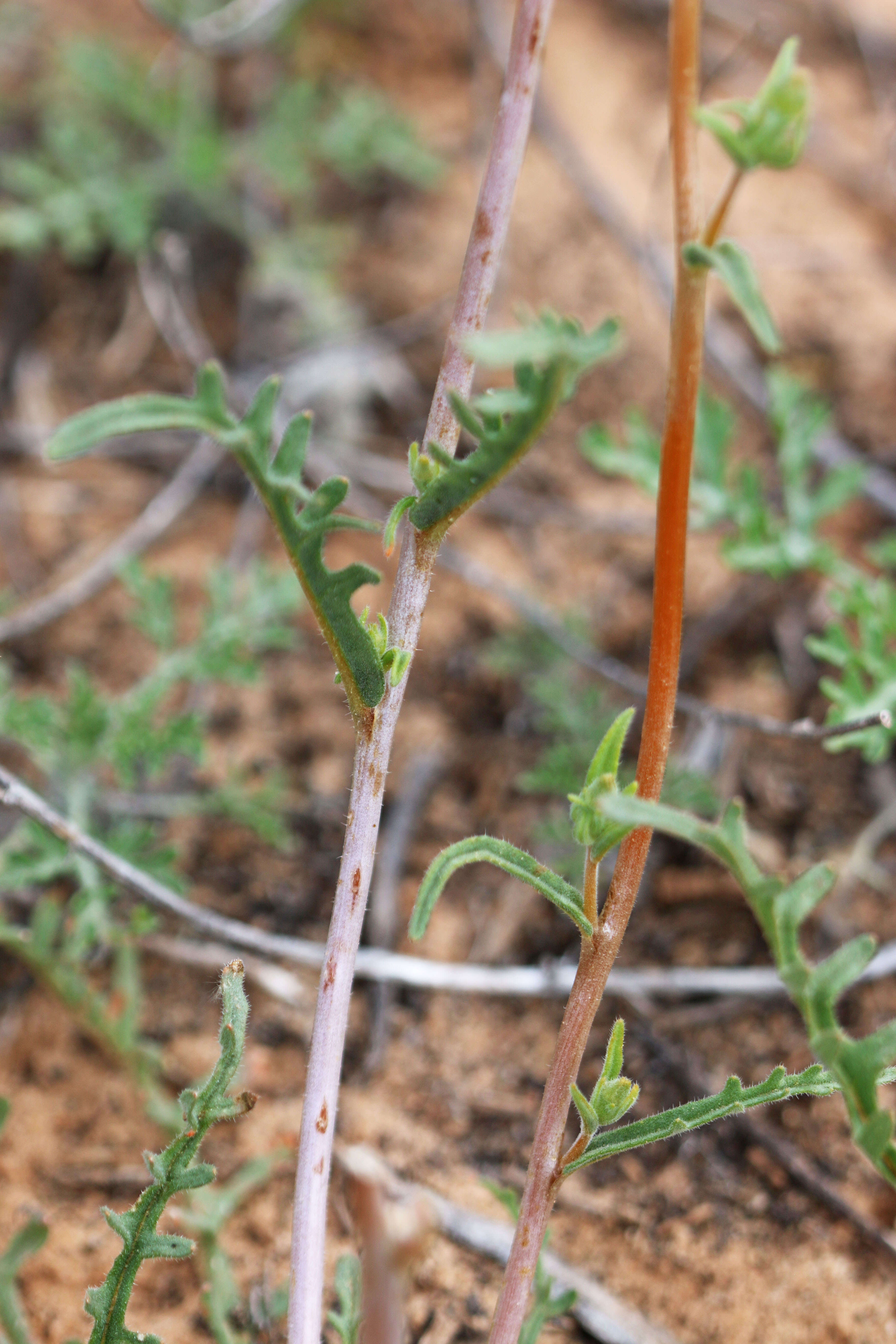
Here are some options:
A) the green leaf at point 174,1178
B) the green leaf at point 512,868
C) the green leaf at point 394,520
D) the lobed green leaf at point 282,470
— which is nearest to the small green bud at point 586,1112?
the green leaf at point 512,868

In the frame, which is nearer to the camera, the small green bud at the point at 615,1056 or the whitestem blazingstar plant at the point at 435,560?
the whitestem blazingstar plant at the point at 435,560

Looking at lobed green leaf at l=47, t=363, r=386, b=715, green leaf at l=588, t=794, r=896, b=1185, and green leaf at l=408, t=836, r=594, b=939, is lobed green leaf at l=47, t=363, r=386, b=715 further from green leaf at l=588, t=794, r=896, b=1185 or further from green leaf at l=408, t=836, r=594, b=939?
green leaf at l=588, t=794, r=896, b=1185

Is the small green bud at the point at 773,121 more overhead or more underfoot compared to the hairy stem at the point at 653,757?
more overhead

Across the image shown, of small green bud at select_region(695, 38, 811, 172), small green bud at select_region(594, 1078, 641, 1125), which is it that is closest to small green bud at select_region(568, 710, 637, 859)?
small green bud at select_region(594, 1078, 641, 1125)

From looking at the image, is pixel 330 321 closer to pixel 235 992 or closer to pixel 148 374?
pixel 148 374

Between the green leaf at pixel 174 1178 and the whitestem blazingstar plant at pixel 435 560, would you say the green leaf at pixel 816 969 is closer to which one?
the whitestem blazingstar plant at pixel 435 560

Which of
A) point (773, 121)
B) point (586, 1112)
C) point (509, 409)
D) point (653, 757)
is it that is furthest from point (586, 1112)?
point (773, 121)
